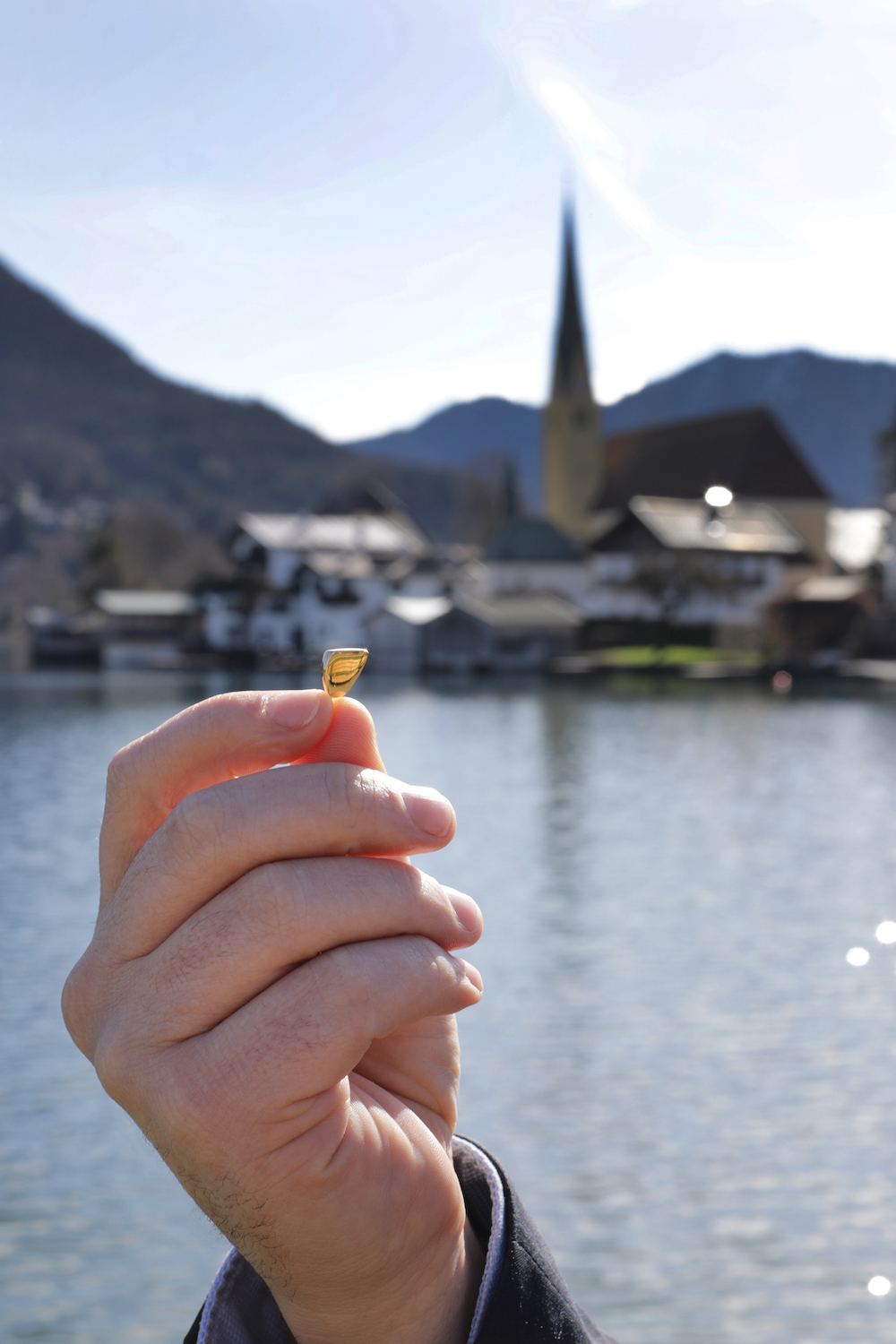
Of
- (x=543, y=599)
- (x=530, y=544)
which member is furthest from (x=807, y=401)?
(x=543, y=599)

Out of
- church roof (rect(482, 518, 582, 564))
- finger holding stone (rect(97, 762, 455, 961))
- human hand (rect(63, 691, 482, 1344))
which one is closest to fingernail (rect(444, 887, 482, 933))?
human hand (rect(63, 691, 482, 1344))

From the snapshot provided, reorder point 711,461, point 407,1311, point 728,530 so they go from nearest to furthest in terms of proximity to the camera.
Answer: point 407,1311, point 728,530, point 711,461

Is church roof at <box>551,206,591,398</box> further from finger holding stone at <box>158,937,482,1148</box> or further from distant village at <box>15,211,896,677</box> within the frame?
finger holding stone at <box>158,937,482,1148</box>

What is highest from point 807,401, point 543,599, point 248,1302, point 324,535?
point 807,401

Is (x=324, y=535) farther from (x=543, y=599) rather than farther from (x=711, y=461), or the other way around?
(x=711, y=461)

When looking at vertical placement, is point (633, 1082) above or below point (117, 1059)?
below

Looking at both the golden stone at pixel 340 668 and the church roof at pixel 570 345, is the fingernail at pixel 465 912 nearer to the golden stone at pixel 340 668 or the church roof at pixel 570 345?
the golden stone at pixel 340 668

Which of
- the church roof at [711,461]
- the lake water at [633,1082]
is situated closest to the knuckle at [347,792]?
the lake water at [633,1082]
